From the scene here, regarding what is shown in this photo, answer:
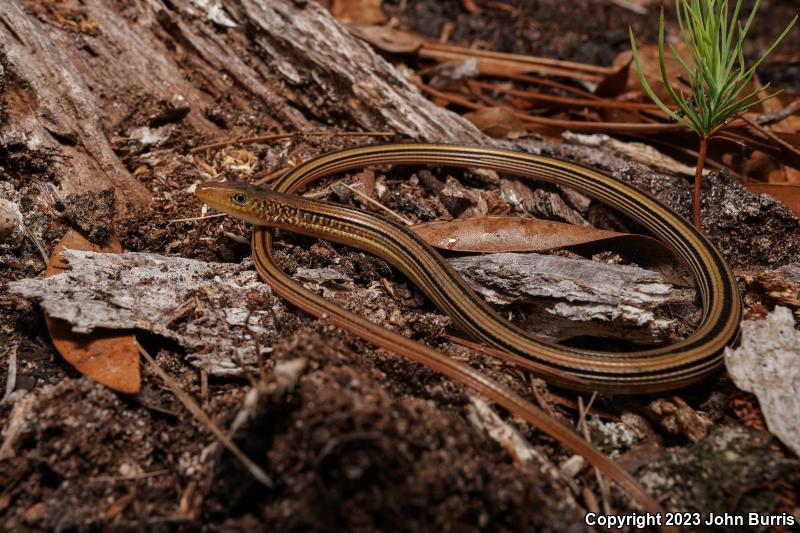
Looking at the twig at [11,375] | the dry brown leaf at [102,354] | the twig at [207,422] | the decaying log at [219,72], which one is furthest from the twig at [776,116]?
the twig at [11,375]

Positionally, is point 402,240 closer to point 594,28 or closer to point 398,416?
point 398,416

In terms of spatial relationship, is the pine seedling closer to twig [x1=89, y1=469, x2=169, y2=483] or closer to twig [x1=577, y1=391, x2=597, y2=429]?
twig [x1=577, y1=391, x2=597, y2=429]

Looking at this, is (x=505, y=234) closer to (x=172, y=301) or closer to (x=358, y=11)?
(x=172, y=301)

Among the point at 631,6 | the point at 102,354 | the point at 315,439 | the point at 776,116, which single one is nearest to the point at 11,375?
the point at 102,354

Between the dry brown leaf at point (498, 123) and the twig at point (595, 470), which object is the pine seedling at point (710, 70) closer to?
the dry brown leaf at point (498, 123)

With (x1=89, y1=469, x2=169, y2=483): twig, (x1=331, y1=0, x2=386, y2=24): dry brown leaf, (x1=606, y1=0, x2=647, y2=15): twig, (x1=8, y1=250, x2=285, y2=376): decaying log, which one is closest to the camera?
(x1=89, y1=469, x2=169, y2=483): twig

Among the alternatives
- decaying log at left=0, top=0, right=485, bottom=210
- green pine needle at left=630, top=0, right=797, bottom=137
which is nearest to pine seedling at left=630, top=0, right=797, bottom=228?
green pine needle at left=630, top=0, right=797, bottom=137

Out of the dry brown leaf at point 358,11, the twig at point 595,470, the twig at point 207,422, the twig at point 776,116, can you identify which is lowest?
the twig at point 207,422
